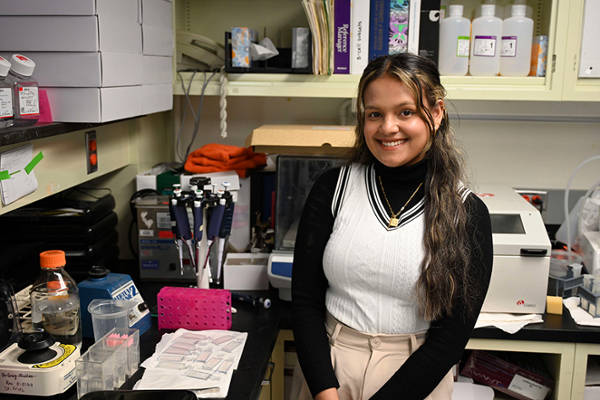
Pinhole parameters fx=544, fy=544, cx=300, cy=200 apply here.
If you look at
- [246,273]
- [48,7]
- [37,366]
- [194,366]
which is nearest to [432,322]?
[194,366]

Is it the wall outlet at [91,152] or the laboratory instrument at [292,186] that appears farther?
the laboratory instrument at [292,186]

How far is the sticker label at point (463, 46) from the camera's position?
1938 mm

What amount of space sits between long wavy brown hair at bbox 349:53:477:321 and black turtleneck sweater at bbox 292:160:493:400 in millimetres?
27

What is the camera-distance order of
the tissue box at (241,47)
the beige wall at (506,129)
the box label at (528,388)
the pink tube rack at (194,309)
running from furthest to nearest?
the beige wall at (506,129)
the tissue box at (241,47)
the box label at (528,388)
the pink tube rack at (194,309)

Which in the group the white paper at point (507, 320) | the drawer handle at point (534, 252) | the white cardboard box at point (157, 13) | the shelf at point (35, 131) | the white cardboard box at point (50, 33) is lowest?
the white paper at point (507, 320)

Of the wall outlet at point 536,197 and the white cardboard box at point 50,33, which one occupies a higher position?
the white cardboard box at point 50,33

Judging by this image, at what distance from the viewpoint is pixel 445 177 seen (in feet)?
4.26

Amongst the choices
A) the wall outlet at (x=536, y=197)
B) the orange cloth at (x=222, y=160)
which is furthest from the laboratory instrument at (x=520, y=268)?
the orange cloth at (x=222, y=160)

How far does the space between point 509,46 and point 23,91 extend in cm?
158

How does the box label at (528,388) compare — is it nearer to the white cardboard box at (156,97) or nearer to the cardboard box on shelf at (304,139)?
the cardboard box on shelf at (304,139)

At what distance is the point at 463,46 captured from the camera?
6.38 feet

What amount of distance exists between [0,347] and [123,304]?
30 centimetres

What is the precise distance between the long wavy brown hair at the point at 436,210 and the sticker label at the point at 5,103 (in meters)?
0.83

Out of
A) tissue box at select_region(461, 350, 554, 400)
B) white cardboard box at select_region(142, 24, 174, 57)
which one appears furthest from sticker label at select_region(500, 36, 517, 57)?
white cardboard box at select_region(142, 24, 174, 57)
